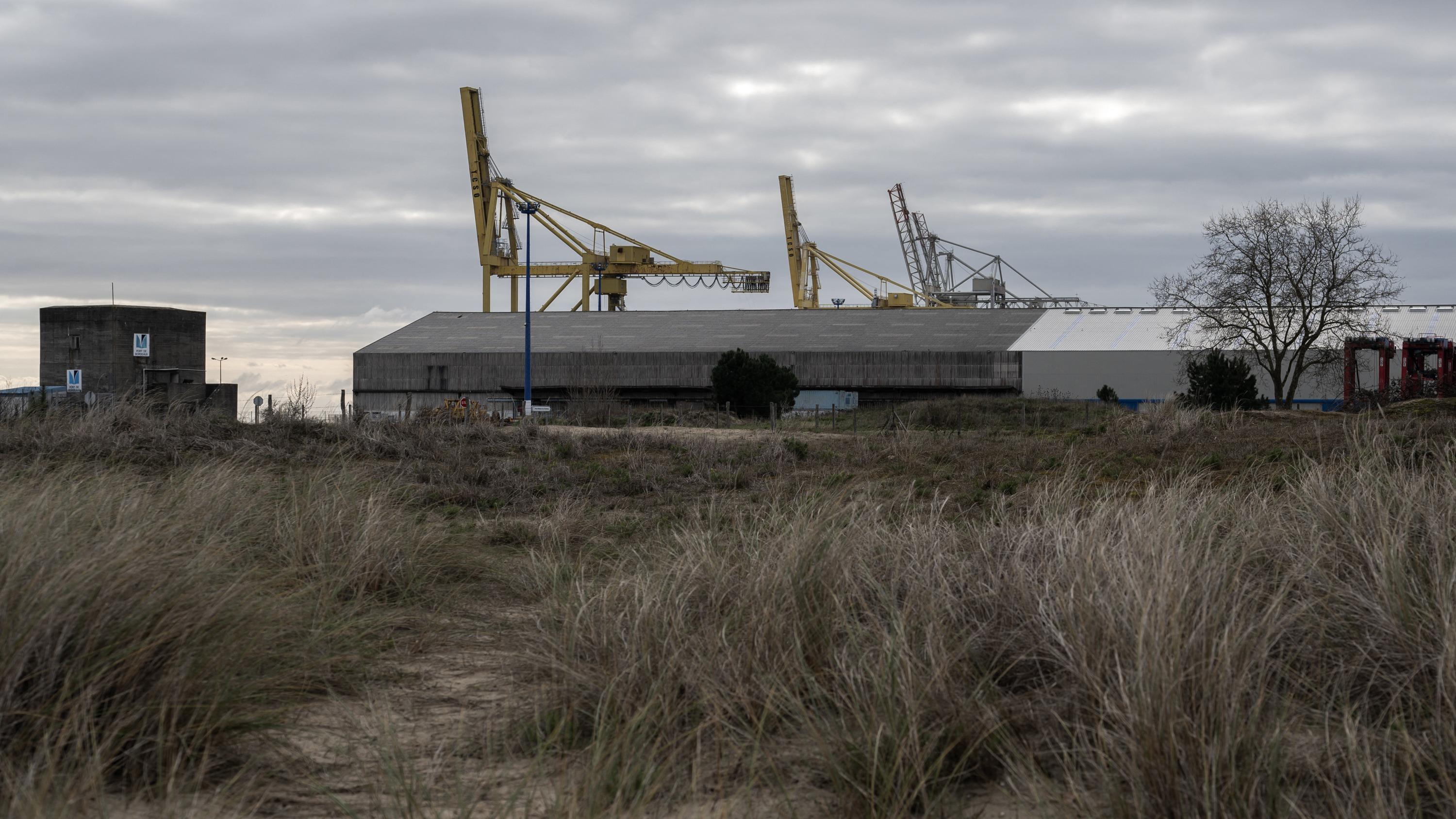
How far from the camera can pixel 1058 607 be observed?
15.9ft

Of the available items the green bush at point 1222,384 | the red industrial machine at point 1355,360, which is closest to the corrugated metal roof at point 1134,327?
the green bush at point 1222,384

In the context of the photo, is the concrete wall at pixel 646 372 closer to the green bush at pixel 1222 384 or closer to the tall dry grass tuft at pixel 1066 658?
the green bush at pixel 1222 384

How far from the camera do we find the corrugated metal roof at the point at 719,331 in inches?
2260

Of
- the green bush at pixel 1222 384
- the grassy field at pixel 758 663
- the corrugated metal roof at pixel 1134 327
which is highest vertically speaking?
the corrugated metal roof at pixel 1134 327

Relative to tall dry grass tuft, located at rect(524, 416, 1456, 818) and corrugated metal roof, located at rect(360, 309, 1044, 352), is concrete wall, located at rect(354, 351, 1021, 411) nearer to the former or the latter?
corrugated metal roof, located at rect(360, 309, 1044, 352)

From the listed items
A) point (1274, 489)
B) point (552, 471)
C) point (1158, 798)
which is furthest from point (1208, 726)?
point (552, 471)

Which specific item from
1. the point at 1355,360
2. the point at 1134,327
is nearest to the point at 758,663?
the point at 1355,360

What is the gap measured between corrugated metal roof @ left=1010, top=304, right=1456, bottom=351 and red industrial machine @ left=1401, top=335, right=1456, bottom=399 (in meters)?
13.2

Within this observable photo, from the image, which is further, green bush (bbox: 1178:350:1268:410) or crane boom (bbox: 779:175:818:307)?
crane boom (bbox: 779:175:818:307)

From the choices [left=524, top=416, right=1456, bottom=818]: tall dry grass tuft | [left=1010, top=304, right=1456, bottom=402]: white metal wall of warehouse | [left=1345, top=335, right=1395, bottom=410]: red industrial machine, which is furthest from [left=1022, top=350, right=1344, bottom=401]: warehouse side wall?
[left=524, top=416, right=1456, bottom=818]: tall dry grass tuft

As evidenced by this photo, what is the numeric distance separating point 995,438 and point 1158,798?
19.1 metres

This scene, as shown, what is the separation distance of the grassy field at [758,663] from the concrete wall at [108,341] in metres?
52.6

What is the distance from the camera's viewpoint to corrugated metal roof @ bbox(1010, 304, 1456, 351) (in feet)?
168

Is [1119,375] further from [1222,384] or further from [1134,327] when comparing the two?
[1222,384]
